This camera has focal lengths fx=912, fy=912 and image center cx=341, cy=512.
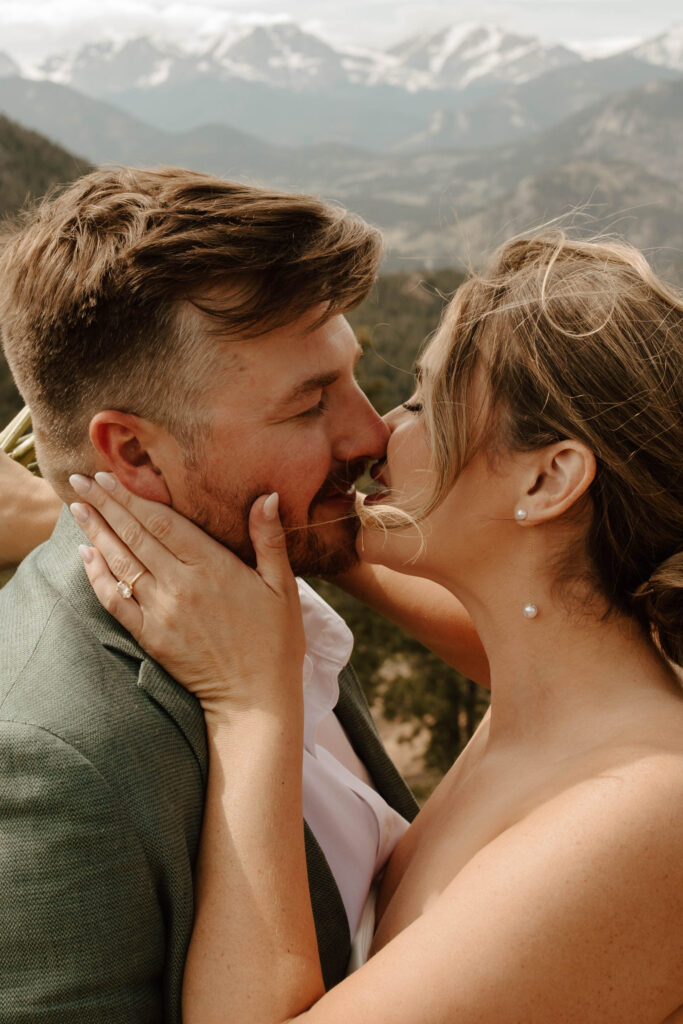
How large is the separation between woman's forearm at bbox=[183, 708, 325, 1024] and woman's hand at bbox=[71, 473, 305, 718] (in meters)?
0.19

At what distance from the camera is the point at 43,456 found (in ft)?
10.9

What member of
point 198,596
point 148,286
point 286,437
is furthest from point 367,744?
point 148,286

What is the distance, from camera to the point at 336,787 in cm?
353

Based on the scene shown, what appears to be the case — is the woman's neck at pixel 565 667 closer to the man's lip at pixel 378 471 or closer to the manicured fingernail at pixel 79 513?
the man's lip at pixel 378 471

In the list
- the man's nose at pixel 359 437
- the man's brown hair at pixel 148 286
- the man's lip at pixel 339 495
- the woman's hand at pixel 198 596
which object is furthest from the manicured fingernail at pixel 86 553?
the man's nose at pixel 359 437

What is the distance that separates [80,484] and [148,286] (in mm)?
718

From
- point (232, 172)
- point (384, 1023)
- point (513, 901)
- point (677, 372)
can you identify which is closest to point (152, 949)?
A: point (384, 1023)

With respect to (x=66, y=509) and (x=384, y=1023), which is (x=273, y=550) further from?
(x=384, y=1023)

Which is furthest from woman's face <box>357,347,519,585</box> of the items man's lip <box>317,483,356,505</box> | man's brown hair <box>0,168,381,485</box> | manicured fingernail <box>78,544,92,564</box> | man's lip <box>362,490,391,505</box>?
manicured fingernail <box>78,544,92,564</box>

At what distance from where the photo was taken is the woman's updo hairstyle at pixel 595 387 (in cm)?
294

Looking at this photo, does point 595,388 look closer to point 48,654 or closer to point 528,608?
point 528,608

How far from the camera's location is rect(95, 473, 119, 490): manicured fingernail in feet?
10.2

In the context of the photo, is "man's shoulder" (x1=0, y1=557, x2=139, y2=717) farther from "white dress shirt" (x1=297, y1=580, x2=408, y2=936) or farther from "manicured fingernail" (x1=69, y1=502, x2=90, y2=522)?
"white dress shirt" (x1=297, y1=580, x2=408, y2=936)

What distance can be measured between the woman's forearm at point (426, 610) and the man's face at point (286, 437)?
3.34 feet
